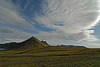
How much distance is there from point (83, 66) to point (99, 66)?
4.36 meters

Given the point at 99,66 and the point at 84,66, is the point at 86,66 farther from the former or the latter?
the point at 99,66

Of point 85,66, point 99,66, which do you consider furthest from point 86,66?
point 99,66

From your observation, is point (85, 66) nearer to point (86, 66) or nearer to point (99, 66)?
point (86, 66)

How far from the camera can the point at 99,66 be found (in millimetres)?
20562

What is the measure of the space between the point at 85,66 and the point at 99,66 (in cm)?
377

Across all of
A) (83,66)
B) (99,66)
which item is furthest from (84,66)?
(99,66)

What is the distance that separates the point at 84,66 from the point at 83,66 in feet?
0.99

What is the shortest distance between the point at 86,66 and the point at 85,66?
0.99 ft

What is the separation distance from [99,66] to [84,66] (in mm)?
4066

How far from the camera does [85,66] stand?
21312 mm

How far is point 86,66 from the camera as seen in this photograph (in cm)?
2131

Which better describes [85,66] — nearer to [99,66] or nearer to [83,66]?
[83,66]

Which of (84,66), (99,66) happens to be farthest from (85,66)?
(99,66)

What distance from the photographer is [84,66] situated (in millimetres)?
21312
